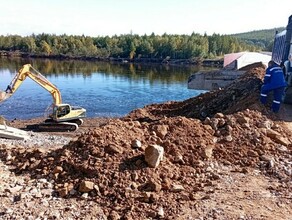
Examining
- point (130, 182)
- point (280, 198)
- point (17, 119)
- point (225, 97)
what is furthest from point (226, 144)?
point (17, 119)

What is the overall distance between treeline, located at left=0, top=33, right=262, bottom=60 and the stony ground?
278 ft

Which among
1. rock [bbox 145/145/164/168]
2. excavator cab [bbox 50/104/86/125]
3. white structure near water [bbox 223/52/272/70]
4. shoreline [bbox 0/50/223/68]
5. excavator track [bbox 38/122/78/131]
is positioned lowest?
shoreline [bbox 0/50/223/68]

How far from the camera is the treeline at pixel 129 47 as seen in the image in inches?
3730

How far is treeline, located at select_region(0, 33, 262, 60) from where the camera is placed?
94.8m

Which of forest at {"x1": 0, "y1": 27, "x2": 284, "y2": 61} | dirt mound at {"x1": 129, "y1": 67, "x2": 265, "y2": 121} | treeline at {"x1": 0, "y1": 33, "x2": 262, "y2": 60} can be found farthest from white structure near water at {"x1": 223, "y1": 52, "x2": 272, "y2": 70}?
treeline at {"x1": 0, "y1": 33, "x2": 262, "y2": 60}

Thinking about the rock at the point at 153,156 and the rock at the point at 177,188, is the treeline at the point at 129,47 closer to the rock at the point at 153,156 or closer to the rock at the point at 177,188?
the rock at the point at 153,156

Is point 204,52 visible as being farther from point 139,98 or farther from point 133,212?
point 133,212

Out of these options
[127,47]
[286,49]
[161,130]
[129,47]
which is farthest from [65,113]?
[127,47]

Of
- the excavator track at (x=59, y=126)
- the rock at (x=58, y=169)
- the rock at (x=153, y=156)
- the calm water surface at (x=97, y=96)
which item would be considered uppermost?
the rock at (x=153, y=156)

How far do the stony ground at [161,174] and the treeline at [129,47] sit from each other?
84654mm

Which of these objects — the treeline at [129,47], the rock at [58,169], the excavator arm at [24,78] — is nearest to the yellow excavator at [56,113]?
the excavator arm at [24,78]

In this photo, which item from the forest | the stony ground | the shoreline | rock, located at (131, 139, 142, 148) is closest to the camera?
the stony ground

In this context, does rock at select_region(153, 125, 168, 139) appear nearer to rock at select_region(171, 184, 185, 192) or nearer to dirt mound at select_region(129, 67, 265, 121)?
rock at select_region(171, 184, 185, 192)

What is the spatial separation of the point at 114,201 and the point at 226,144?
3032 mm
